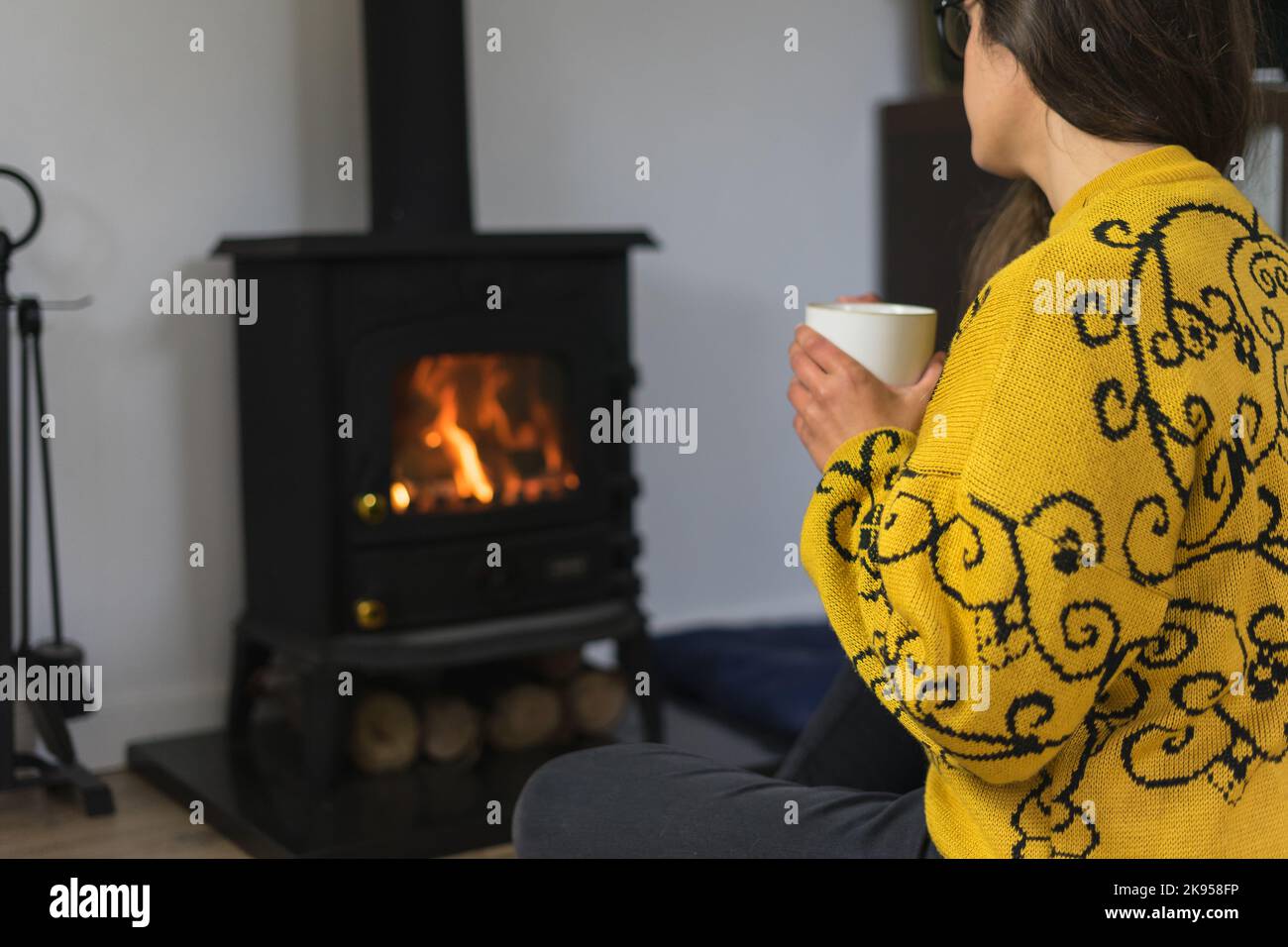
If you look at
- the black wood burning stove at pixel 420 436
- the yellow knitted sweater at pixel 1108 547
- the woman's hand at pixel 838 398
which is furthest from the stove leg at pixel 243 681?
the yellow knitted sweater at pixel 1108 547

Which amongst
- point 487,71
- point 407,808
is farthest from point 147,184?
point 407,808

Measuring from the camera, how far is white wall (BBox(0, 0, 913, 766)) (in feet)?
7.86

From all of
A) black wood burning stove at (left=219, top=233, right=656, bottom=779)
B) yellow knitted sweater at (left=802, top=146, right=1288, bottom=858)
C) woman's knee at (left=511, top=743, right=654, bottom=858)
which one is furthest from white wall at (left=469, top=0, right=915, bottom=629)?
yellow knitted sweater at (left=802, top=146, right=1288, bottom=858)

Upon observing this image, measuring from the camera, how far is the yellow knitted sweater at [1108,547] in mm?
907

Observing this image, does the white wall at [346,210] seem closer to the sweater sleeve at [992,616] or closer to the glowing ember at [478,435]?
the glowing ember at [478,435]

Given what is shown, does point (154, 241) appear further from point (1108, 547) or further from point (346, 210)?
point (1108, 547)

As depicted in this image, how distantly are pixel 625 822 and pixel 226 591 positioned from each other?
1.44m

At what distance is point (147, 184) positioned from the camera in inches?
95.6

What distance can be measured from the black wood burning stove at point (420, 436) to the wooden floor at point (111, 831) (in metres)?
0.05

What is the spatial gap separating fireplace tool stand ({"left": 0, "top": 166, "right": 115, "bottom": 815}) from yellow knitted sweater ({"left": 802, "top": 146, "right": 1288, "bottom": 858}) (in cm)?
151

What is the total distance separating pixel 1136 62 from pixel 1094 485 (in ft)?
1.11
